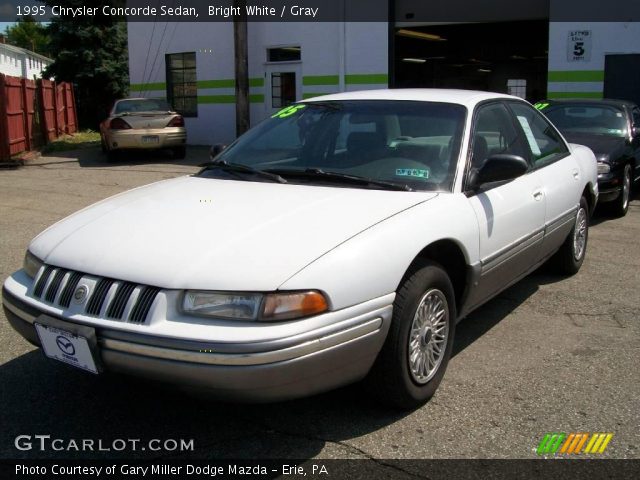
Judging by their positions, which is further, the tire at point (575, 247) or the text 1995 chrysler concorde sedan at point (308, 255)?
the tire at point (575, 247)

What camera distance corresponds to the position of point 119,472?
2867 mm

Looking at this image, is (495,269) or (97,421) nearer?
(97,421)

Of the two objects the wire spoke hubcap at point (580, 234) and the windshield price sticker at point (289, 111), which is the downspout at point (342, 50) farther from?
the windshield price sticker at point (289, 111)

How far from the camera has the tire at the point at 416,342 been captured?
3098 mm

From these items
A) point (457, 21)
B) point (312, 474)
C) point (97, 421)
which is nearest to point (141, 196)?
point (97, 421)

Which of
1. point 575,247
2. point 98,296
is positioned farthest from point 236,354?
point 575,247

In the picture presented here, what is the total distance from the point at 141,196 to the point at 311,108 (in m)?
1.36

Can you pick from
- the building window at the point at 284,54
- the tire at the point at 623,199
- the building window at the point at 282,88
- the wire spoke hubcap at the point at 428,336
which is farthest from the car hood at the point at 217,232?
the building window at the point at 284,54

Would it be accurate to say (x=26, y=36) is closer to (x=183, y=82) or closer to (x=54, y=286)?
(x=183, y=82)

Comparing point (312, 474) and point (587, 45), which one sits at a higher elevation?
point (587, 45)

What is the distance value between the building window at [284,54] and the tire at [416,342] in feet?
52.3

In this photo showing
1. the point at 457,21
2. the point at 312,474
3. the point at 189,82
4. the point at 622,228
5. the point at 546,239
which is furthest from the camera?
the point at 189,82

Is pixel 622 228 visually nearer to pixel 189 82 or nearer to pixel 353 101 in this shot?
pixel 353 101

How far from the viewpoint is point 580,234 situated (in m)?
5.83
